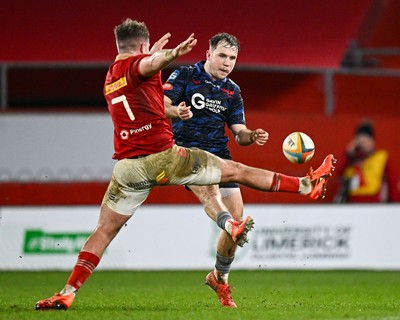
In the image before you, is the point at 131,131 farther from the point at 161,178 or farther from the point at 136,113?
the point at 161,178

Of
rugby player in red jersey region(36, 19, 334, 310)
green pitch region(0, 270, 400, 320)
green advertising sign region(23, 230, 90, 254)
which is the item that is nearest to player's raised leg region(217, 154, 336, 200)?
rugby player in red jersey region(36, 19, 334, 310)

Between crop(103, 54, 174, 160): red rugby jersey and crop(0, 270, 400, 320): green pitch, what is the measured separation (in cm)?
140

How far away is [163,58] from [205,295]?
13.1ft

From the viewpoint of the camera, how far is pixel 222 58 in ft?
31.4

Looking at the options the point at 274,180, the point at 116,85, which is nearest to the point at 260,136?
the point at 274,180

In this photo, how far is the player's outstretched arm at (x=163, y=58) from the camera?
7.73m

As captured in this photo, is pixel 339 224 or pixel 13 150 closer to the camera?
pixel 339 224

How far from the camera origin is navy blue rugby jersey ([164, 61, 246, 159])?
31.7 ft

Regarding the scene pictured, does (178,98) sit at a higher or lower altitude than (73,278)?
higher

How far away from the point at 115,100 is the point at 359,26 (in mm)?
14967

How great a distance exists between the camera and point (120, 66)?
8195 mm

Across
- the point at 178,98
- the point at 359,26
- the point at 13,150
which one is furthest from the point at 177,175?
the point at 359,26

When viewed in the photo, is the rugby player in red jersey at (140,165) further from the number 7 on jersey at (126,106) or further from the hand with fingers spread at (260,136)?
the hand with fingers spread at (260,136)

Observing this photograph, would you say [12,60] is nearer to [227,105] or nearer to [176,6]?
[176,6]
